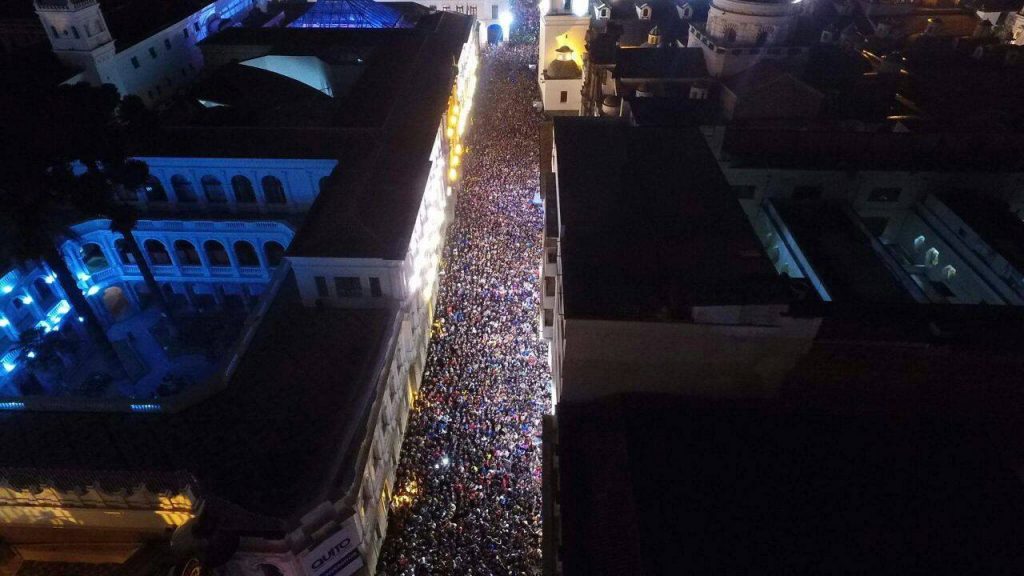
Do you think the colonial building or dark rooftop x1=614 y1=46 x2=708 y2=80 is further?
dark rooftop x1=614 y1=46 x2=708 y2=80

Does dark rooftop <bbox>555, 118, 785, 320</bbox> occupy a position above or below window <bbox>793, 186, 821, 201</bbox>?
above

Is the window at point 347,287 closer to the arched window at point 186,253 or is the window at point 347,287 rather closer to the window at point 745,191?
the arched window at point 186,253

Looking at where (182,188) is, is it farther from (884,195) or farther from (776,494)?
(884,195)

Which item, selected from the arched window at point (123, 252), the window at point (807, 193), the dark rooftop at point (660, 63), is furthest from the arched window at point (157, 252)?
the window at point (807, 193)

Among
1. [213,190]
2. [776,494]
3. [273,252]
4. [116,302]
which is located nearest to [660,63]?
[273,252]

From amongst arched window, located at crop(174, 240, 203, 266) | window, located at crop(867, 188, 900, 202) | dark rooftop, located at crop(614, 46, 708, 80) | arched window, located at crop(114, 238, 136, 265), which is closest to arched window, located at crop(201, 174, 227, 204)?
arched window, located at crop(174, 240, 203, 266)

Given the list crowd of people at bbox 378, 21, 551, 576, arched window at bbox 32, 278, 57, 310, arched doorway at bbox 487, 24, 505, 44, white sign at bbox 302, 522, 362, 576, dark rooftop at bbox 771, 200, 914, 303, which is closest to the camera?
white sign at bbox 302, 522, 362, 576

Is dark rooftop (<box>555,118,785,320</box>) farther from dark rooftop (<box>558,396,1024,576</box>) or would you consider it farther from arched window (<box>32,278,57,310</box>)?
arched window (<box>32,278,57,310</box>)
